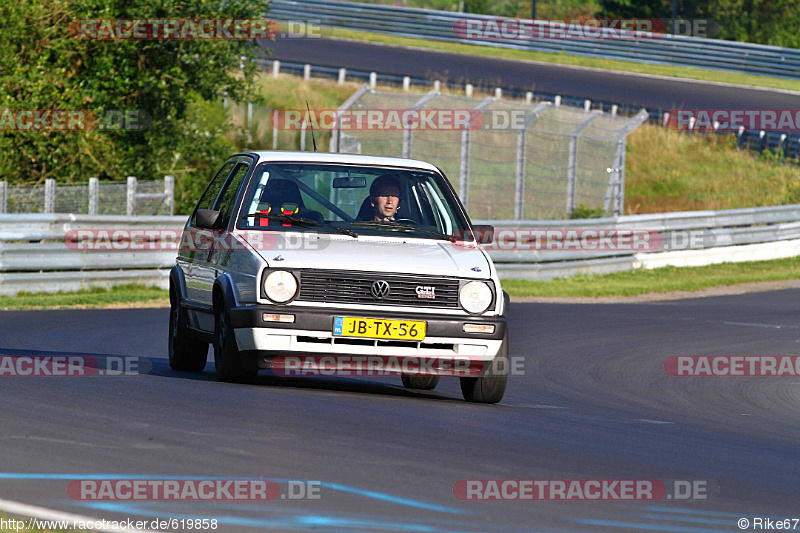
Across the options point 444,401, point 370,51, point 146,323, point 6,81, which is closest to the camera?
point 444,401

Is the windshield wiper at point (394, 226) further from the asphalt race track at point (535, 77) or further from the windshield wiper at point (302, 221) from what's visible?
the asphalt race track at point (535, 77)

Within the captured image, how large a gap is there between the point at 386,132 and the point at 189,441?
1868 centimetres

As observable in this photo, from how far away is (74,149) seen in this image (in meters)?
24.1

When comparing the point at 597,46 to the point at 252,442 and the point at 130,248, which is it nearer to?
the point at 130,248

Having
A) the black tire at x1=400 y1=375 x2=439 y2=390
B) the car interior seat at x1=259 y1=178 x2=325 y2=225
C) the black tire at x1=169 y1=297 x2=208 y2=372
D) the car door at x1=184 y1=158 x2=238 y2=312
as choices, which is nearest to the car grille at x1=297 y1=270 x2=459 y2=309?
the car interior seat at x1=259 y1=178 x2=325 y2=225

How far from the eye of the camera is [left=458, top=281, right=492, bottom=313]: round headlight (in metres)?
8.74

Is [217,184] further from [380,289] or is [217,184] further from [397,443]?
[397,443]

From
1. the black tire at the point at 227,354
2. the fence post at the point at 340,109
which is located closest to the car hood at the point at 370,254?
the black tire at the point at 227,354

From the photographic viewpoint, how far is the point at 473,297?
28.7ft

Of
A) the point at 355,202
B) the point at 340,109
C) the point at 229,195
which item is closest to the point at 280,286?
the point at 355,202

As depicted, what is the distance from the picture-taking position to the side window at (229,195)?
982 cm

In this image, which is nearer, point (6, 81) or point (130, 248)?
point (130, 248)

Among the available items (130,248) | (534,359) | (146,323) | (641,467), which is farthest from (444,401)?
(130,248)

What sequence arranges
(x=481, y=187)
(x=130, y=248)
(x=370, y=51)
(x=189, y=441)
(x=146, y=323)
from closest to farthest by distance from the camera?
(x=189, y=441) < (x=146, y=323) < (x=130, y=248) < (x=481, y=187) < (x=370, y=51)
